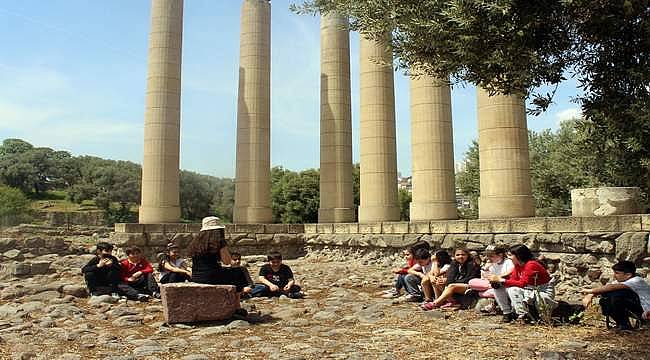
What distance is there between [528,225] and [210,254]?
9296 millimetres

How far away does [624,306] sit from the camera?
9.77 meters

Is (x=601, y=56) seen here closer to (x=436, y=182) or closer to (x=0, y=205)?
(x=436, y=182)

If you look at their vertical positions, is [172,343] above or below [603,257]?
below

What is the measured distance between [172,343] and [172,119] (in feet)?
68.4

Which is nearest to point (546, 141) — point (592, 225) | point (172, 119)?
point (172, 119)

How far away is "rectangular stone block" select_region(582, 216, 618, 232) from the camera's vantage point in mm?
13402

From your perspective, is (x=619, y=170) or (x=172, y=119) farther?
(x=172, y=119)

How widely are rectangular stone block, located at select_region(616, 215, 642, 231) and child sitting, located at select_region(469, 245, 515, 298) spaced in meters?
3.18

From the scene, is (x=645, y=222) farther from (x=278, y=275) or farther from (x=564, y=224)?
(x=278, y=275)

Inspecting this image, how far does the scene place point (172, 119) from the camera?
29016 mm

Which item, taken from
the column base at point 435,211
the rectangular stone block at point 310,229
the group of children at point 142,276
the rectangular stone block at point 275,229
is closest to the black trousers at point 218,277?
the group of children at point 142,276

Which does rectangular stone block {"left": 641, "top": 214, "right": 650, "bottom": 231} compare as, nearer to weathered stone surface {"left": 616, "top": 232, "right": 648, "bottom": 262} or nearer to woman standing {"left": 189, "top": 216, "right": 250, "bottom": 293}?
weathered stone surface {"left": 616, "top": 232, "right": 648, "bottom": 262}

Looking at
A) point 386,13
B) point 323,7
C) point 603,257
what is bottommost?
point 603,257

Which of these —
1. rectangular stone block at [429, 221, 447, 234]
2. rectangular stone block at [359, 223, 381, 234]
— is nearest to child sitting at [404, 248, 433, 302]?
rectangular stone block at [429, 221, 447, 234]
